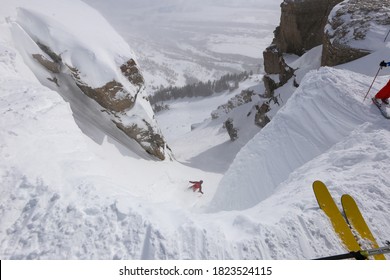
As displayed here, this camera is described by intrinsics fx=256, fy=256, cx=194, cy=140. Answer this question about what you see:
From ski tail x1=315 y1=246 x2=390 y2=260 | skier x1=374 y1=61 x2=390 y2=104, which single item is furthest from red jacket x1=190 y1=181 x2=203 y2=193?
ski tail x1=315 y1=246 x2=390 y2=260

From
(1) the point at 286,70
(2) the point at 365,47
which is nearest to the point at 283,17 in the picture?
(1) the point at 286,70

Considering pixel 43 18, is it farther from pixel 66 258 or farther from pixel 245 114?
pixel 245 114

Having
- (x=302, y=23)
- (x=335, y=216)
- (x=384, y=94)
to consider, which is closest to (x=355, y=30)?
(x=302, y=23)

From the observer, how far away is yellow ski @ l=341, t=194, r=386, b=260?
5.63 metres

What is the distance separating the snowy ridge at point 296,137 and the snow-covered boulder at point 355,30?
786 centimetres

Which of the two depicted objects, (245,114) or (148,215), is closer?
(148,215)

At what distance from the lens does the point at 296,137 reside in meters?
9.70

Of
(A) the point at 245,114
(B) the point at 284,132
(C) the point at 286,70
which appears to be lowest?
(A) the point at 245,114

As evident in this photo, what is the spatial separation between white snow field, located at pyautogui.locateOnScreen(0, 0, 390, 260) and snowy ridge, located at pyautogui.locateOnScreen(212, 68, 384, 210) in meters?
0.04

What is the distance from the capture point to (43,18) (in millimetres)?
15828

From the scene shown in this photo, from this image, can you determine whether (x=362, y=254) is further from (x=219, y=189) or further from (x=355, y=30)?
(x=355, y=30)
